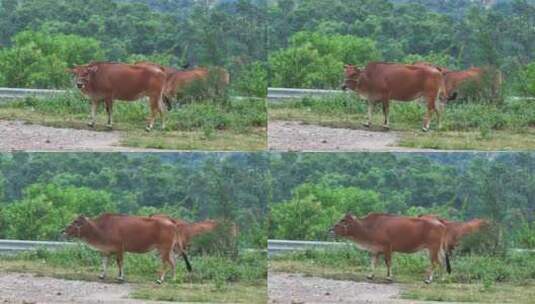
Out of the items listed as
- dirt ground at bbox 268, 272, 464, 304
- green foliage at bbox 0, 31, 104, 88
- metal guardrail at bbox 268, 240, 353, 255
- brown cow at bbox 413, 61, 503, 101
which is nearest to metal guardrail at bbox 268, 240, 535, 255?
metal guardrail at bbox 268, 240, 353, 255

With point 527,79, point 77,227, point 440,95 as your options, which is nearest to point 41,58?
point 77,227

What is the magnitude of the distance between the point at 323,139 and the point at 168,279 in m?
1.30

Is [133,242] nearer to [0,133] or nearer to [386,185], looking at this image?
[0,133]

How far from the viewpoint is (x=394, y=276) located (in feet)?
27.0

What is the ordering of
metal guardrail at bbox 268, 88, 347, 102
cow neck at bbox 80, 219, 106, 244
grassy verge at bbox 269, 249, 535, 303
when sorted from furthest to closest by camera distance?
1. cow neck at bbox 80, 219, 106, 244
2. metal guardrail at bbox 268, 88, 347, 102
3. grassy verge at bbox 269, 249, 535, 303

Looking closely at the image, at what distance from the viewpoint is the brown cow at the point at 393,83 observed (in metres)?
8.11

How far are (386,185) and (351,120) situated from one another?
48 centimetres

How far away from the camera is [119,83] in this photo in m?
8.27

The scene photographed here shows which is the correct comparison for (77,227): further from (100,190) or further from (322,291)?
(322,291)

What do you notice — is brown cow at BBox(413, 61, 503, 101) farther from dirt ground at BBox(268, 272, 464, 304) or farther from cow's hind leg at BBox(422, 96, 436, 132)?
dirt ground at BBox(268, 272, 464, 304)

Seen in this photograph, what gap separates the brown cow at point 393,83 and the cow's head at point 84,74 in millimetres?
1552

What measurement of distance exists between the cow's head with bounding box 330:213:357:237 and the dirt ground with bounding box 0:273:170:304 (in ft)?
4.21

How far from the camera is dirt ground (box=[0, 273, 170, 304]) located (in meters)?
8.12

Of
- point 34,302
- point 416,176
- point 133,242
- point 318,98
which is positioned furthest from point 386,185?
point 34,302
